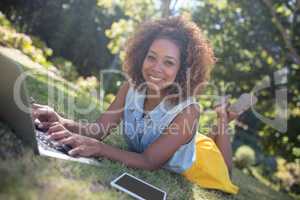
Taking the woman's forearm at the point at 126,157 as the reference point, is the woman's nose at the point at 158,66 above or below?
above

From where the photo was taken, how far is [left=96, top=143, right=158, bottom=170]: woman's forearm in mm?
3408

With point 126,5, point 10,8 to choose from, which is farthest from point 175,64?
point 10,8

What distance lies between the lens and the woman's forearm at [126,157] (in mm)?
3408

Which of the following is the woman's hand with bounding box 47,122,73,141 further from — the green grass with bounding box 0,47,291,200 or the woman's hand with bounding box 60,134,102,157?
the green grass with bounding box 0,47,291,200

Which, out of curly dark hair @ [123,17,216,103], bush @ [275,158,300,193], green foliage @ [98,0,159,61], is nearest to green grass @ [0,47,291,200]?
curly dark hair @ [123,17,216,103]

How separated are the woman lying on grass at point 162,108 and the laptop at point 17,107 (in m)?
0.60

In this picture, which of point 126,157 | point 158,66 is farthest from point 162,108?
point 126,157

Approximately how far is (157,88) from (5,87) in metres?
1.82

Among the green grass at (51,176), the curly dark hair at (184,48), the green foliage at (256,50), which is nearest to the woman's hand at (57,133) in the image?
the green grass at (51,176)

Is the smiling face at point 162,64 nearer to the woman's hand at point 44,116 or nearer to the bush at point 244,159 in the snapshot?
the woman's hand at point 44,116

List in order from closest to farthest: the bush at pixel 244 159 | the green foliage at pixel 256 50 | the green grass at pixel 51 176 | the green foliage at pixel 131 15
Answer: the green grass at pixel 51 176, the green foliage at pixel 131 15, the green foliage at pixel 256 50, the bush at pixel 244 159

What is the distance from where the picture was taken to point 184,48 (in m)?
4.09

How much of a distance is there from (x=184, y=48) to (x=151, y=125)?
826 millimetres

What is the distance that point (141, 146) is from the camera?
4.22 m
